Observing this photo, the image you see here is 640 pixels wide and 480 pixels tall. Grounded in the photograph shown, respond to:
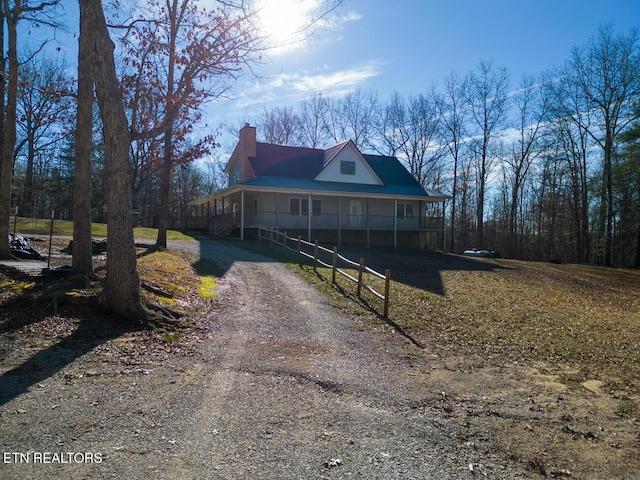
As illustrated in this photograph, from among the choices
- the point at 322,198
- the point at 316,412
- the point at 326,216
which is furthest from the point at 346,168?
the point at 316,412

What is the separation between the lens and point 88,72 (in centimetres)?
852

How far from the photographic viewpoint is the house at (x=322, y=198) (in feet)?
86.0

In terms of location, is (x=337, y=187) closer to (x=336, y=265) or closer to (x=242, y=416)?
(x=336, y=265)

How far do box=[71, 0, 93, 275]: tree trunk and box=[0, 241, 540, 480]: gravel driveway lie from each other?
9.39ft

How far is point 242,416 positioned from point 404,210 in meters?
27.7

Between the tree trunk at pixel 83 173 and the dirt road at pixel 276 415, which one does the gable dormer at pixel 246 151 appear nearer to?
the tree trunk at pixel 83 173

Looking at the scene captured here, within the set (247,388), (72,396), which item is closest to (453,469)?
(247,388)

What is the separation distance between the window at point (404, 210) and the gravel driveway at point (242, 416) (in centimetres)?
2381

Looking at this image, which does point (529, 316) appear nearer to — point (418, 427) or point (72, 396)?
point (418, 427)

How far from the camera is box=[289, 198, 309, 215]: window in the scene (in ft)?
89.7

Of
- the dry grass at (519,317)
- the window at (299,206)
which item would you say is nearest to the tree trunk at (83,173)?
the dry grass at (519,317)

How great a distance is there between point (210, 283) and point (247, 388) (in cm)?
731

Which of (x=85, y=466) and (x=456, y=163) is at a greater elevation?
(x=456, y=163)

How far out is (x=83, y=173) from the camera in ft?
27.6
